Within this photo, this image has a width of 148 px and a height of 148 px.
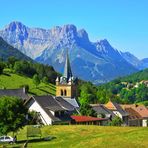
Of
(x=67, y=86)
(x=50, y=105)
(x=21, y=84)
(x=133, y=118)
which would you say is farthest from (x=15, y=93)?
(x=21, y=84)

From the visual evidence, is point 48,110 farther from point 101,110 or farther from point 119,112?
point 119,112

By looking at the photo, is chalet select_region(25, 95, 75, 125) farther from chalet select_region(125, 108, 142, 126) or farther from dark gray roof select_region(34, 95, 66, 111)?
chalet select_region(125, 108, 142, 126)

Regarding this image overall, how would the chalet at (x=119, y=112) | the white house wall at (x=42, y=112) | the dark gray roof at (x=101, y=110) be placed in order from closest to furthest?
1. the white house wall at (x=42, y=112)
2. the dark gray roof at (x=101, y=110)
3. the chalet at (x=119, y=112)

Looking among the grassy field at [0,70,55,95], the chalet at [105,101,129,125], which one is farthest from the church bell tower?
the grassy field at [0,70,55,95]

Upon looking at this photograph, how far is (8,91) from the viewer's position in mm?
124312

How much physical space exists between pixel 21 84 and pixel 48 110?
8432 cm

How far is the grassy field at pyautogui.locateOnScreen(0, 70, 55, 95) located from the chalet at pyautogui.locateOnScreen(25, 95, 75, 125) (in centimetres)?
7025

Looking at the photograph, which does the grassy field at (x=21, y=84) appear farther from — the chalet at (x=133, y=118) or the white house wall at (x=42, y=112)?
the white house wall at (x=42, y=112)

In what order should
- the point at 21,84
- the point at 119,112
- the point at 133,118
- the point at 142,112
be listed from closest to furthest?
the point at 119,112 < the point at 133,118 < the point at 142,112 < the point at 21,84

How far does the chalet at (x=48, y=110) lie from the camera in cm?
→ 8962

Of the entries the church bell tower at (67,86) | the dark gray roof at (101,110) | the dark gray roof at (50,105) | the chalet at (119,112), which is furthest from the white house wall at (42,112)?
the chalet at (119,112)

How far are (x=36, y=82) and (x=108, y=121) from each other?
66.0 meters

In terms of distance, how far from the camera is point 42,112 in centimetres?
9056

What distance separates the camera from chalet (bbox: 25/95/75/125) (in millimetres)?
89625
